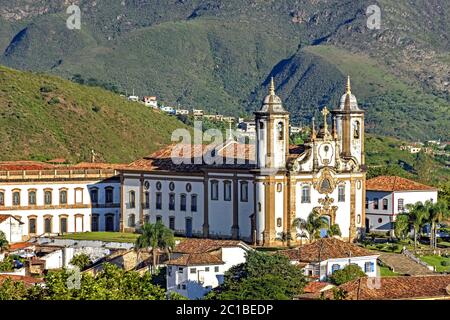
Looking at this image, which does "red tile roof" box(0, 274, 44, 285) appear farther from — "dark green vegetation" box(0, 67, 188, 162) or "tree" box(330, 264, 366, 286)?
"dark green vegetation" box(0, 67, 188, 162)

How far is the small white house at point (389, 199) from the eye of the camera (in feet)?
263

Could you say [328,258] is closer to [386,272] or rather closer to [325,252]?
[325,252]

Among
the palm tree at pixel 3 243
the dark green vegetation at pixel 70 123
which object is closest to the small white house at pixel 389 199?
the palm tree at pixel 3 243

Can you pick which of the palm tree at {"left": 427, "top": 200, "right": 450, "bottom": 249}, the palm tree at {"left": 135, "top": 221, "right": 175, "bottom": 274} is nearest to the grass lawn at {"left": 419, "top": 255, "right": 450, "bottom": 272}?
the palm tree at {"left": 427, "top": 200, "right": 450, "bottom": 249}

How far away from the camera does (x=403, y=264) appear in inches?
2544

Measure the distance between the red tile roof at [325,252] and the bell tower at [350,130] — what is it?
47.0 feet

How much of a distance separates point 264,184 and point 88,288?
108ft

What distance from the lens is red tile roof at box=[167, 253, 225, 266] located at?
56688 millimetres

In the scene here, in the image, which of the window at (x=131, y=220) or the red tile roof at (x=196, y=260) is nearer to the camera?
the red tile roof at (x=196, y=260)

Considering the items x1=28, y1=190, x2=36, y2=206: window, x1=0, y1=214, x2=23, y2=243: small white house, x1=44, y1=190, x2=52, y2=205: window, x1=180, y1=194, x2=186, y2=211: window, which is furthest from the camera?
x1=44, y1=190, x2=52, y2=205: window

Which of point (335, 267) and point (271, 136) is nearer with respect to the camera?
point (335, 267)

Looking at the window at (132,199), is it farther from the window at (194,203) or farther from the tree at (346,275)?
the tree at (346,275)

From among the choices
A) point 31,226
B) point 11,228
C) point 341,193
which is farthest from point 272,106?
point 31,226

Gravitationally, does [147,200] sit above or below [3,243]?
above
